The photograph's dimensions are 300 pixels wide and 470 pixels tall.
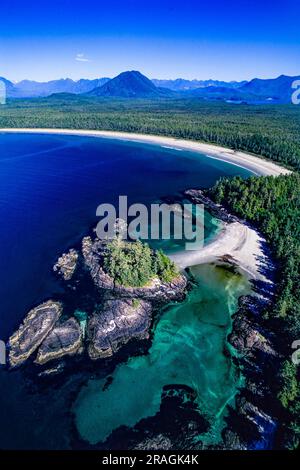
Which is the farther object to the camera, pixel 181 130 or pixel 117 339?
pixel 181 130

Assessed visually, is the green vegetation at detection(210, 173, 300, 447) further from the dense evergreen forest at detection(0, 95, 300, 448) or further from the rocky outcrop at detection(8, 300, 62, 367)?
the rocky outcrop at detection(8, 300, 62, 367)

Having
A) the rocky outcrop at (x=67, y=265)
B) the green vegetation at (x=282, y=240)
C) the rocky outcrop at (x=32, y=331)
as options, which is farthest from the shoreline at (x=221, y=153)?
the rocky outcrop at (x=32, y=331)

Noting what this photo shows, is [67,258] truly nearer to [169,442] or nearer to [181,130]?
[169,442]

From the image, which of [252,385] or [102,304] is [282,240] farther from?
[102,304]

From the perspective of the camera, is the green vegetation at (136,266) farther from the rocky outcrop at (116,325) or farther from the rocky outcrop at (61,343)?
the rocky outcrop at (61,343)

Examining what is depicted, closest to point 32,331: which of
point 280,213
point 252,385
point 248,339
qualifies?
point 252,385

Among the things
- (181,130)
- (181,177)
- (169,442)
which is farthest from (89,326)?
(181,130)

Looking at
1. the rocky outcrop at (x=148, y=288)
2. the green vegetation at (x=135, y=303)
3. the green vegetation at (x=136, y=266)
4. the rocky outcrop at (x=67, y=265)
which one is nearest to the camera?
the green vegetation at (x=135, y=303)
